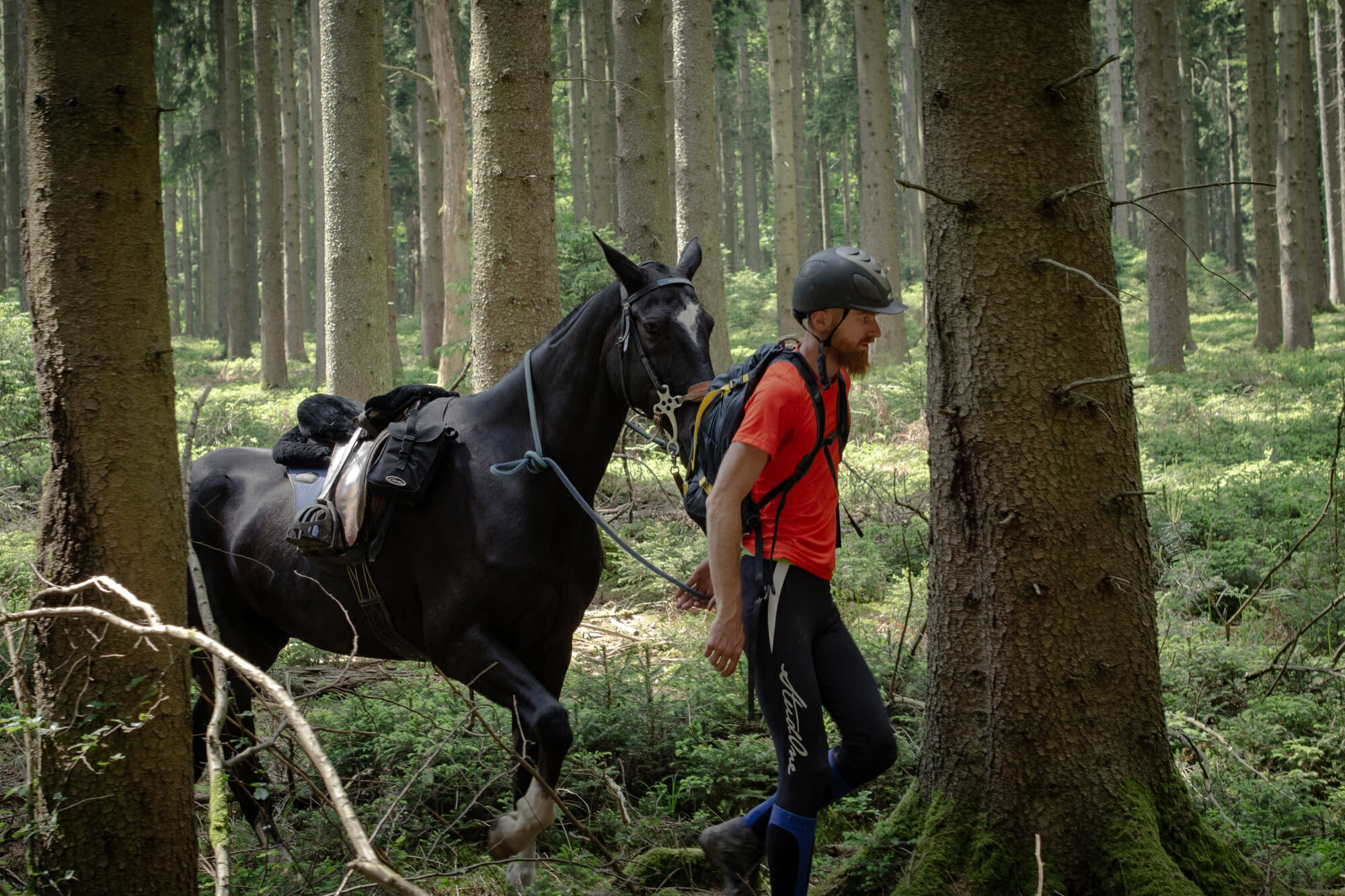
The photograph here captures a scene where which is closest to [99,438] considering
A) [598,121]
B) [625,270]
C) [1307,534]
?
[625,270]

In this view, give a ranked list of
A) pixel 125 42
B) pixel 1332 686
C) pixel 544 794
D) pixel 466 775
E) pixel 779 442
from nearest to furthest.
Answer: pixel 125 42, pixel 779 442, pixel 544 794, pixel 466 775, pixel 1332 686

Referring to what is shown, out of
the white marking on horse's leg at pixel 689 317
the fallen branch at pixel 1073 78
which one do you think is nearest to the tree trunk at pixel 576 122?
the white marking on horse's leg at pixel 689 317

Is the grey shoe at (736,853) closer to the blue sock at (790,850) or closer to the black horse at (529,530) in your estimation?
the blue sock at (790,850)

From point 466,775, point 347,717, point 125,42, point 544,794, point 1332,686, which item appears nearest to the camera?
point 125,42

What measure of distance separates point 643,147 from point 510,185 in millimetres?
4160

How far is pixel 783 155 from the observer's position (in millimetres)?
17672

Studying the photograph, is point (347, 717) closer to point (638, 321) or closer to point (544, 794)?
point (544, 794)

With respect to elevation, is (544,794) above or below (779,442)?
below

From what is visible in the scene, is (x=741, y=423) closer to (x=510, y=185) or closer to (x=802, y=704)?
(x=802, y=704)

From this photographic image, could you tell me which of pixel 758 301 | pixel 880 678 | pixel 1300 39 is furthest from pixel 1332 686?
pixel 758 301

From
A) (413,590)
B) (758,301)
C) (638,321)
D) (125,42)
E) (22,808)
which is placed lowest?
(22,808)

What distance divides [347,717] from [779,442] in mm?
3513

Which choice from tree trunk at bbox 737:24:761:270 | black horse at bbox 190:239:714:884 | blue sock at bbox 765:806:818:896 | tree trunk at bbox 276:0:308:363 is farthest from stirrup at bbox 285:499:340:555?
tree trunk at bbox 737:24:761:270

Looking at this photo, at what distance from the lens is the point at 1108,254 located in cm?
335
